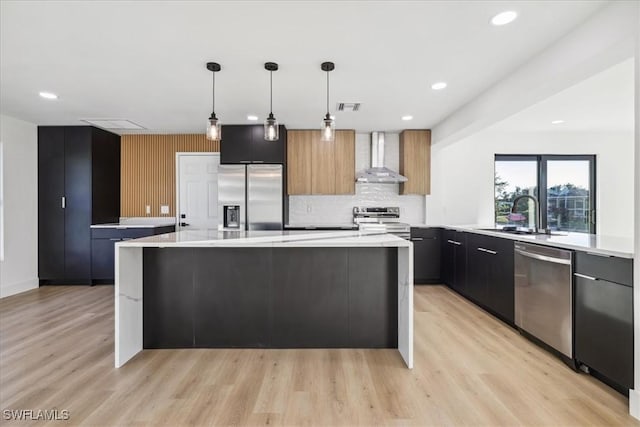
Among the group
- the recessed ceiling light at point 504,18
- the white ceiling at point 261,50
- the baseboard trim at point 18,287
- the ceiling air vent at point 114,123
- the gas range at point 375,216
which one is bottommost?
the baseboard trim at point 18,287

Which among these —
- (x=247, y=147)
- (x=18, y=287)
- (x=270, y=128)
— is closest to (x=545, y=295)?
(x=270, y=128)

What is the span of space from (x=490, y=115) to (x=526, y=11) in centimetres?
147

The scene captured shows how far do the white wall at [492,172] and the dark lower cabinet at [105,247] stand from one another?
14.9 ft

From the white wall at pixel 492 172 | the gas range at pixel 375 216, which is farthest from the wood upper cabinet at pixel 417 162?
the gas range at pixel 375 216

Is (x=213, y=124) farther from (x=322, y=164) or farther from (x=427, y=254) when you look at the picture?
(x=427, y=254)

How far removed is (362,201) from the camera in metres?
5.38

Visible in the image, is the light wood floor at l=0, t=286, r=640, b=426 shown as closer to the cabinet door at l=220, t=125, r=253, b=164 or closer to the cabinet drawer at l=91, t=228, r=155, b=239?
the cabinet drawer at l=91, t=228, r=155, b=239

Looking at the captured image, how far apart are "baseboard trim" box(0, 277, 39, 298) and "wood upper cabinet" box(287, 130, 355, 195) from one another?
12.8ft

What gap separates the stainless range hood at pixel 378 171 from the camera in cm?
495

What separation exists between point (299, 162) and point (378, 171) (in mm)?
1242

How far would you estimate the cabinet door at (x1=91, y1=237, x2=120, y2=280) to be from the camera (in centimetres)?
480

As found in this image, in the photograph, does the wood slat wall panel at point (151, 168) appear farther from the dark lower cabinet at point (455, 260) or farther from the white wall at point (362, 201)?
the dark lower cabinet at point (455, 260)

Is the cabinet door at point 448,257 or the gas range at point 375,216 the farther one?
the gas range at point 375,216

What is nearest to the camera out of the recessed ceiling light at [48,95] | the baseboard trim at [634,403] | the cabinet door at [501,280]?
the baseboard trim at [634,403]
